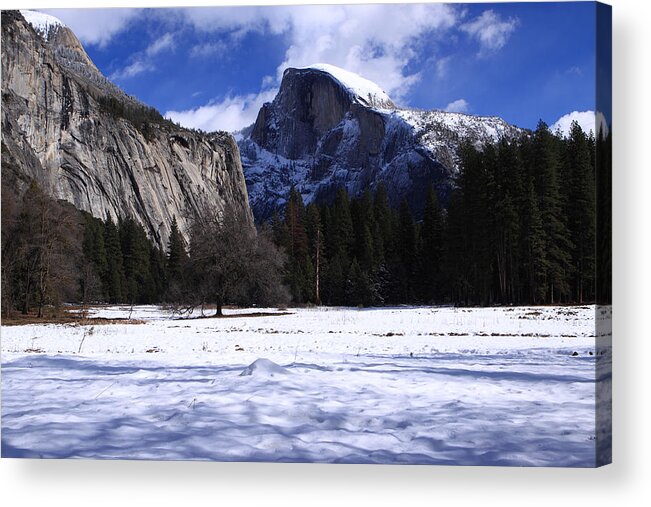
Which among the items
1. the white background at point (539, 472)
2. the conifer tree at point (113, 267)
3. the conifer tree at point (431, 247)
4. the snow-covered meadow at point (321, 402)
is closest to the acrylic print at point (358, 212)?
the snow-covered meadow at point (321, 402)

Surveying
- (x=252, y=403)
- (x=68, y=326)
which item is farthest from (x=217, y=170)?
(x=252, y=403)

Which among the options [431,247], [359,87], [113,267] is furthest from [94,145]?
[359,87]

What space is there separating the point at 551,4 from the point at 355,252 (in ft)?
51.6

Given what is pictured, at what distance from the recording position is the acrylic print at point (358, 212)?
5207 millimetres

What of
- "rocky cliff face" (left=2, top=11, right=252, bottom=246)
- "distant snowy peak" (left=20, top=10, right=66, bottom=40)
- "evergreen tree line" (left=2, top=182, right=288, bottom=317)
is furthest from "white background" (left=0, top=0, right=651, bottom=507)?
"distant snowy peak" (left=20, top=10, right=66, bottom=40)

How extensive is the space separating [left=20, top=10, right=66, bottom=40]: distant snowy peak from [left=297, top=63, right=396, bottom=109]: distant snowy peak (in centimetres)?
293

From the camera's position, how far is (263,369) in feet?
19.1

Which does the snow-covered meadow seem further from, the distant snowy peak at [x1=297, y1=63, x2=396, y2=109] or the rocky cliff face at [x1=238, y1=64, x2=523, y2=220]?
the distant snowy peak at [x1=297, y1=63, x2=396, y2=109]

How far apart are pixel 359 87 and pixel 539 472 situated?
4.27 m

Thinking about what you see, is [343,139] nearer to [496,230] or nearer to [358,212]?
[358,212]

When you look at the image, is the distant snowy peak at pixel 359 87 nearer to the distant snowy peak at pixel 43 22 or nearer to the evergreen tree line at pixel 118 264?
the distant snowy peak at pixel 43 22

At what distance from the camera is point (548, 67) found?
18.3 ft

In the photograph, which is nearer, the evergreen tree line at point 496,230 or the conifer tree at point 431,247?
the evergreen tree line at point 496,230

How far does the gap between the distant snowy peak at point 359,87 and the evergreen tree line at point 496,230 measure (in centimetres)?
148
